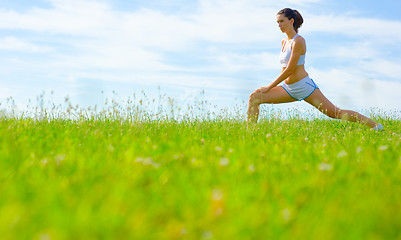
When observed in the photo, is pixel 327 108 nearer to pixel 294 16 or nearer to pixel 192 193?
pixel 294 16

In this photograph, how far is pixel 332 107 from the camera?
7.72 metres

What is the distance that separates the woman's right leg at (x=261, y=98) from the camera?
7414 mm

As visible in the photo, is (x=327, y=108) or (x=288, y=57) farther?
(x=327, y=108)

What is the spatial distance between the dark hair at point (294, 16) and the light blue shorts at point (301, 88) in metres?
1.00

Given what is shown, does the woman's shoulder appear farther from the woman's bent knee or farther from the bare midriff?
the woman's bent knee

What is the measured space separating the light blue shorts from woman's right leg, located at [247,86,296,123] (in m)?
0.09

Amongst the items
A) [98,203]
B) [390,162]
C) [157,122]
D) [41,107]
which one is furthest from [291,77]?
[98,203]

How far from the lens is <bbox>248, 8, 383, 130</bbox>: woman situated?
7.27 metres

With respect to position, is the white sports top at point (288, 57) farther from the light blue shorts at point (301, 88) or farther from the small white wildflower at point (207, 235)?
the small white wildflower at point (207, 235)

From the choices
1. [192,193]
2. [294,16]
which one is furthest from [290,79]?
[192,193]

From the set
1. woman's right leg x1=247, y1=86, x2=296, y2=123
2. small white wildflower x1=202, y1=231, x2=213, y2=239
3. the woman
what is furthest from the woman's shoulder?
small white wildflower x1=202, y1=231, x2=213, y2=239

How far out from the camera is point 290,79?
7.46m

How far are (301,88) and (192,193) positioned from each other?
17.6 feet

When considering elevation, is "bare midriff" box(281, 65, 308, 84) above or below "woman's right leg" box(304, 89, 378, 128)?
above
